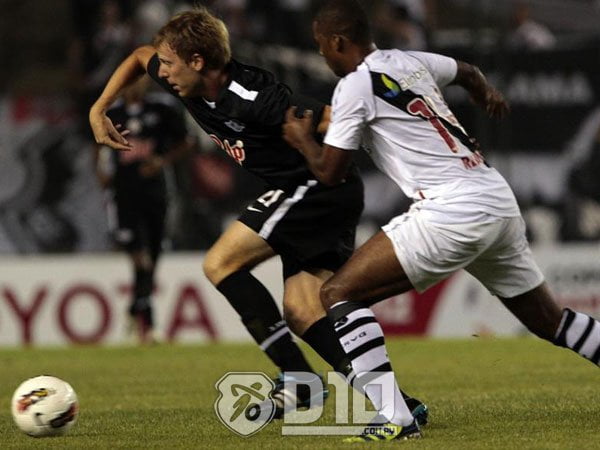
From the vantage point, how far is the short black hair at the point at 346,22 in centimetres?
575

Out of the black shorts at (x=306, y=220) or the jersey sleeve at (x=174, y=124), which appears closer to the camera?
the black shorts at (x=306, y=220)

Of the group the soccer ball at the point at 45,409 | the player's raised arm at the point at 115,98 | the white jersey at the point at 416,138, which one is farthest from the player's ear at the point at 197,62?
the soccer ball at the point at 45,409

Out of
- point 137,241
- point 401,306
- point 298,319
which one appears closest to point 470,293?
point 401,306

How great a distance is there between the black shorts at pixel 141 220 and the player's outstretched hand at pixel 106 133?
635 cm

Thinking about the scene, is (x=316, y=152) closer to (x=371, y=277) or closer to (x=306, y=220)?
(x=371, y=277)

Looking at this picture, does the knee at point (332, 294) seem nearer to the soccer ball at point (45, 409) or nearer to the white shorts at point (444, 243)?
the white shorts at point (444, 243)

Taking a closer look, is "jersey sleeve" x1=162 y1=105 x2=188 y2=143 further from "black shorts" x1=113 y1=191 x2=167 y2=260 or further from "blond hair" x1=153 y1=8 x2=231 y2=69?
"blond hair" x1=153 y1=8 x2=231 y2=69

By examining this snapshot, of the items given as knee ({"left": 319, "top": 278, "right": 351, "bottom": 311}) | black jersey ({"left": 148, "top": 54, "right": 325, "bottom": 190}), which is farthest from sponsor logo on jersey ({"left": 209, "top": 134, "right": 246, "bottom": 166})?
knee ({"left": 319, "top": 278, "right": 351, "bottom": 311})

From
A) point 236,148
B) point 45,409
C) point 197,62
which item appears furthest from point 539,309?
point 45,409

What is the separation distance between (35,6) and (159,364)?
6098 millimetres

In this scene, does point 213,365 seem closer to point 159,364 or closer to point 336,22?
point 159,364

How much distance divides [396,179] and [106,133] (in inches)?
68.6

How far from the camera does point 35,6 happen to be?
15.6 metres

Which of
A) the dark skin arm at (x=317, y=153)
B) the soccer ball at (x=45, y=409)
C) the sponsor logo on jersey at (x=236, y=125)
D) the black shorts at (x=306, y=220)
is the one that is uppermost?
the dark skin arm at (x=317, y=153)
